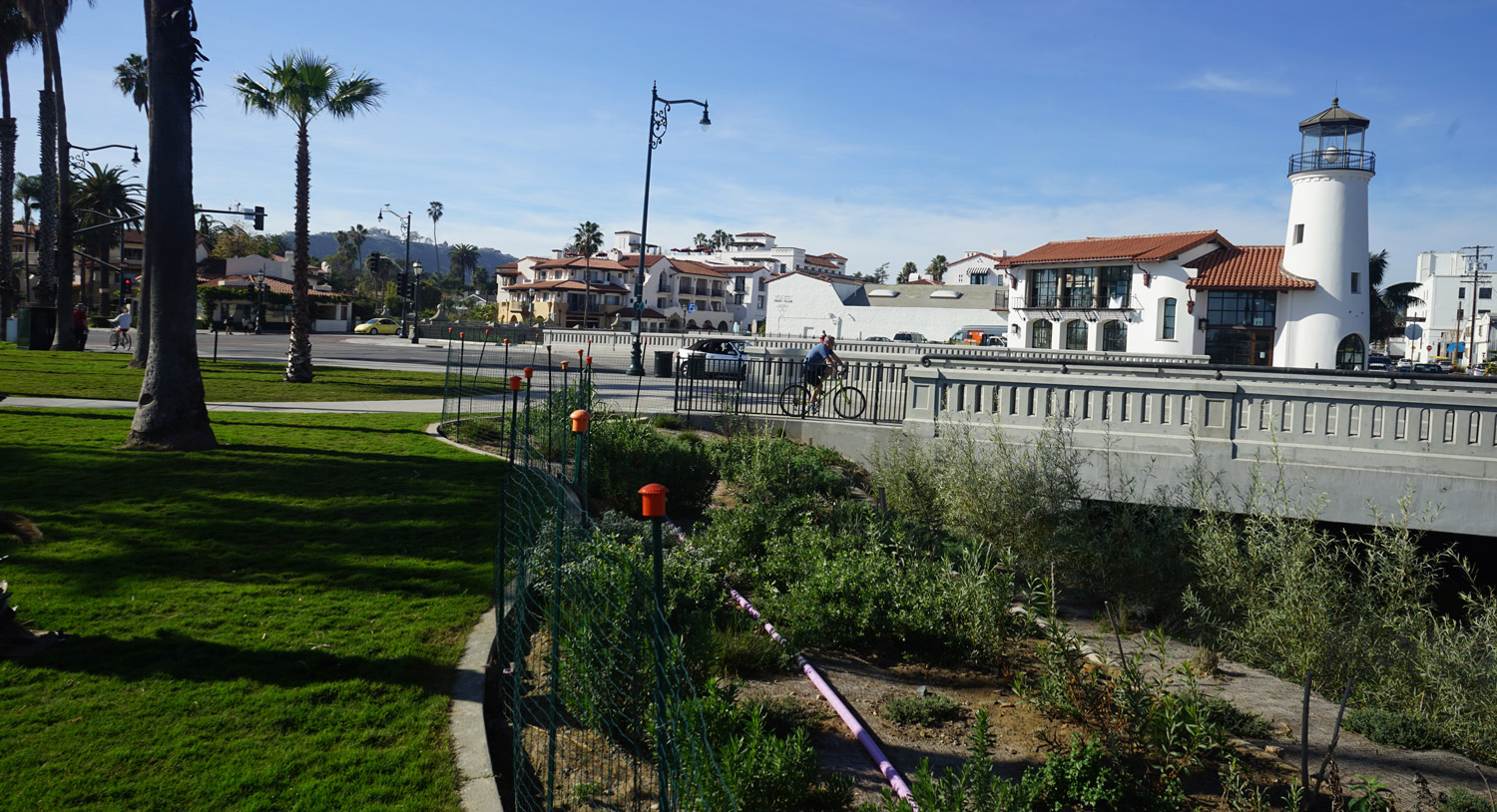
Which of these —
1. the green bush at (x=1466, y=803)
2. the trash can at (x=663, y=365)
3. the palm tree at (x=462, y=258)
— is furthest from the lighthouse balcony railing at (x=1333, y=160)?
the palm tree at (x=462, y=258)

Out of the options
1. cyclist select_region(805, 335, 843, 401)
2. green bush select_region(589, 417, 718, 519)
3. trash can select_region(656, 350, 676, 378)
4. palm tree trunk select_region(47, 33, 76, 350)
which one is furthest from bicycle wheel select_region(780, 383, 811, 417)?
palm tree trunk select_region(47, 33, 76, 350)

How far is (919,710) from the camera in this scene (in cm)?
564

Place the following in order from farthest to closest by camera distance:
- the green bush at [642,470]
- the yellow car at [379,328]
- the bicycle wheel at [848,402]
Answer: the yellow car at [379,328] → the bicycle wheel at [848,402] → the green bush at [642,470]

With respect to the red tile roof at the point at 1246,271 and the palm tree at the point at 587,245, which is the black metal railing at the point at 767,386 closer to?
the red tile roof at the point at 1246,271

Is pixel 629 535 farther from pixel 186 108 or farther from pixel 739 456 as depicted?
pixel 186 108

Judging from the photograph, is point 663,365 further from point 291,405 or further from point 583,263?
point 583,263

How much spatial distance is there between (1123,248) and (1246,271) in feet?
23.2

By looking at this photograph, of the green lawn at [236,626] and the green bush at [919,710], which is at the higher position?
the green lawn at [236,626]

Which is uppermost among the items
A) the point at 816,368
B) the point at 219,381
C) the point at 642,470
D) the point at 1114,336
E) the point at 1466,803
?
the point at 1114,336

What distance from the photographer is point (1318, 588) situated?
23.5 ft

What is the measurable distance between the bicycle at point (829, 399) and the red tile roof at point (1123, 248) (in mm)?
38727

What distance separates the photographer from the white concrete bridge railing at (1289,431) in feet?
31.2

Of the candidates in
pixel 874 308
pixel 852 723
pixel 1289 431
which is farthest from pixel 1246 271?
pixel 852 723

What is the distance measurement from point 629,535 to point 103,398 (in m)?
14.4
